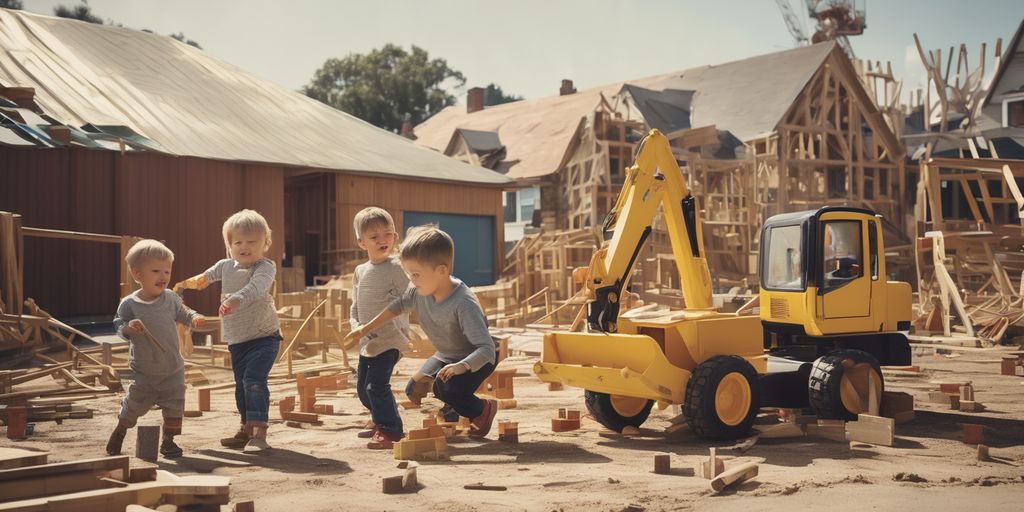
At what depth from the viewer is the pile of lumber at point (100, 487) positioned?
13.8 feet

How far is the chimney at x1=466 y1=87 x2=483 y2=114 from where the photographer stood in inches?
1935

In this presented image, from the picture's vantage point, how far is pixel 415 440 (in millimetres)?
6184

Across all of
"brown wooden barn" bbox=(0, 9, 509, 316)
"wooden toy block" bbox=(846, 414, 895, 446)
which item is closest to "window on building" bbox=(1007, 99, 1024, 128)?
"brown wooden barn" bbox=(0, 9, 509, 316)

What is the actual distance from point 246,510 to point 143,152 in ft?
61.4

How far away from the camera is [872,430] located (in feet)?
23.1

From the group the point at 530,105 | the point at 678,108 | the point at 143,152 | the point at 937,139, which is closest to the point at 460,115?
the point at 530,105

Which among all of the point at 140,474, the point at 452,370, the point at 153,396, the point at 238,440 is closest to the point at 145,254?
the point at 153,396

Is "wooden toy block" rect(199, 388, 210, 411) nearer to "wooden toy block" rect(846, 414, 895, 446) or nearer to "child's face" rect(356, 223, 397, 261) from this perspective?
"child's face" rect(356, 223, 397, 261)

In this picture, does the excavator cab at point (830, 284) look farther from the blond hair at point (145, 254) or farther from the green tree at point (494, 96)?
the green tree at point (494, 96)

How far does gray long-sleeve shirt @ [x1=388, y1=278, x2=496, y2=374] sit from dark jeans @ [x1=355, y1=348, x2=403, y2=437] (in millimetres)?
325

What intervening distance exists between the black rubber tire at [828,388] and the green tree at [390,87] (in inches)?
2341

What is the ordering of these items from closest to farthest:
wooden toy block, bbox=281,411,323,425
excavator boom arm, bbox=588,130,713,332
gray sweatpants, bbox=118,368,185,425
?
gray sweatpants, bbox=118,368,185,425 < excavator boom arm, bbox=588,130,713,332 < wooden toy block, bbox=281,411,323,425

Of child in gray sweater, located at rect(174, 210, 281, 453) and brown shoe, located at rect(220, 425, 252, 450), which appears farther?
brown shoe, located at rect(220, 425, 252, 450)

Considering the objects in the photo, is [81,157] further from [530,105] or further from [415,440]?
[530,105]
